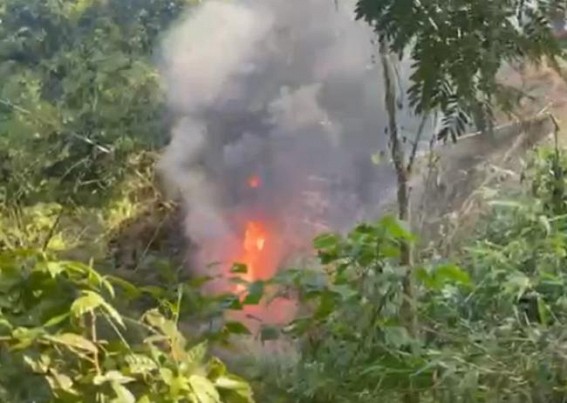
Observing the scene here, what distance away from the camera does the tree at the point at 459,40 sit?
720 mm

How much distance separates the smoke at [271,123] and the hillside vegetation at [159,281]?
55 mm

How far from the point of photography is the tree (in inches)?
28.4

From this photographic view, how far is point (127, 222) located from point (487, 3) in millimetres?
Answer: 1061

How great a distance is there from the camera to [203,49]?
5.70 feet

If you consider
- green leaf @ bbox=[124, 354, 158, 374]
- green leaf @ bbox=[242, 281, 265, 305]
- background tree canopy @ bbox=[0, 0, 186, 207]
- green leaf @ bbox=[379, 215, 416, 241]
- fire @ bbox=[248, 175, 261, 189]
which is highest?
background tree canopy @ bbox=[0, 0, 186, 207]

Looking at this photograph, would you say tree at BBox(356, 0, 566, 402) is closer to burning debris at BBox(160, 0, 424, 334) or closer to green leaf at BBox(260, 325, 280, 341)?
green leaf at BBox(260, 325, 280, 341)

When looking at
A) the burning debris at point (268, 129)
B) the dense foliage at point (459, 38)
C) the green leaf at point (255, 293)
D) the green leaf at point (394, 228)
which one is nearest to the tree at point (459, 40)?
the dense foliage at point (459, 38)

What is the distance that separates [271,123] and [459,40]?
3.50 feet

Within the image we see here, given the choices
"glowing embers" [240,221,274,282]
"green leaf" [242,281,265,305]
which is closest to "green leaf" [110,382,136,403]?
"green leaf" [242,281,265,305]

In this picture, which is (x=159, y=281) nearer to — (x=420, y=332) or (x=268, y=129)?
(x=420, y=332)

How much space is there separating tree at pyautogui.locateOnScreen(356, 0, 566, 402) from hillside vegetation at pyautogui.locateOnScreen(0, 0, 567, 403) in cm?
19

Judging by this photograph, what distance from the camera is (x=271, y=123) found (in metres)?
1.78

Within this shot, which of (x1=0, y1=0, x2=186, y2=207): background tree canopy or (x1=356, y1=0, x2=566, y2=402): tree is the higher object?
(x1=0, y1=0, x2=186, y2=207): background tree canopy

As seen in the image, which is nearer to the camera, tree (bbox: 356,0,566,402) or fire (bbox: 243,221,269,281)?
tree (bbox: 356,0,566,402)
